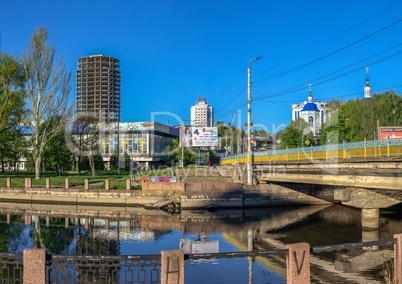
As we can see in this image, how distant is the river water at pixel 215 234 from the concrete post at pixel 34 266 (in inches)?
376

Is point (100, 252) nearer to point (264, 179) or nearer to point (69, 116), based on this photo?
point (264, 179)

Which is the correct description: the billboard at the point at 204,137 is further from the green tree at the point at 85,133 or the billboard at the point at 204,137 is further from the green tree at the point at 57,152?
the green tree at the point at 57,152

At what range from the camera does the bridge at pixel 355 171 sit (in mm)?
25062

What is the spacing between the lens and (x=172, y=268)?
8844mm

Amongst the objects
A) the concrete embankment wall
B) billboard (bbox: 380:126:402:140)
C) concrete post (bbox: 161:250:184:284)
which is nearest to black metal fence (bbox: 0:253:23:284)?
concrete post (bbox: 161:250:184:284)

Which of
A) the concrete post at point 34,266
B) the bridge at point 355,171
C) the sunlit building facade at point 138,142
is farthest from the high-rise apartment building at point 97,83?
the concrete post at point 34,266

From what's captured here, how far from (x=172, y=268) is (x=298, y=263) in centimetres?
280

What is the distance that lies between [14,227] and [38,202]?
53.9 ft

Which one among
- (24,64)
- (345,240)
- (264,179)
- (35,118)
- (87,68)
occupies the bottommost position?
(345,240)

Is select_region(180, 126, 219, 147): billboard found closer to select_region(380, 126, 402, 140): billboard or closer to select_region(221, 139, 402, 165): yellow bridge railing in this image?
select_region(221, 139, 402, 165): yellow bridge railing

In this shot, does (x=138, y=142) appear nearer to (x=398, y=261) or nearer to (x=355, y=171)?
(x=355, y=171)

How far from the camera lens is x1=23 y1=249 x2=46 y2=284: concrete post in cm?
874

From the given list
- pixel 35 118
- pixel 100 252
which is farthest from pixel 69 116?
pixel 100 252

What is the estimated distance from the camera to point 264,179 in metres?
46.5
